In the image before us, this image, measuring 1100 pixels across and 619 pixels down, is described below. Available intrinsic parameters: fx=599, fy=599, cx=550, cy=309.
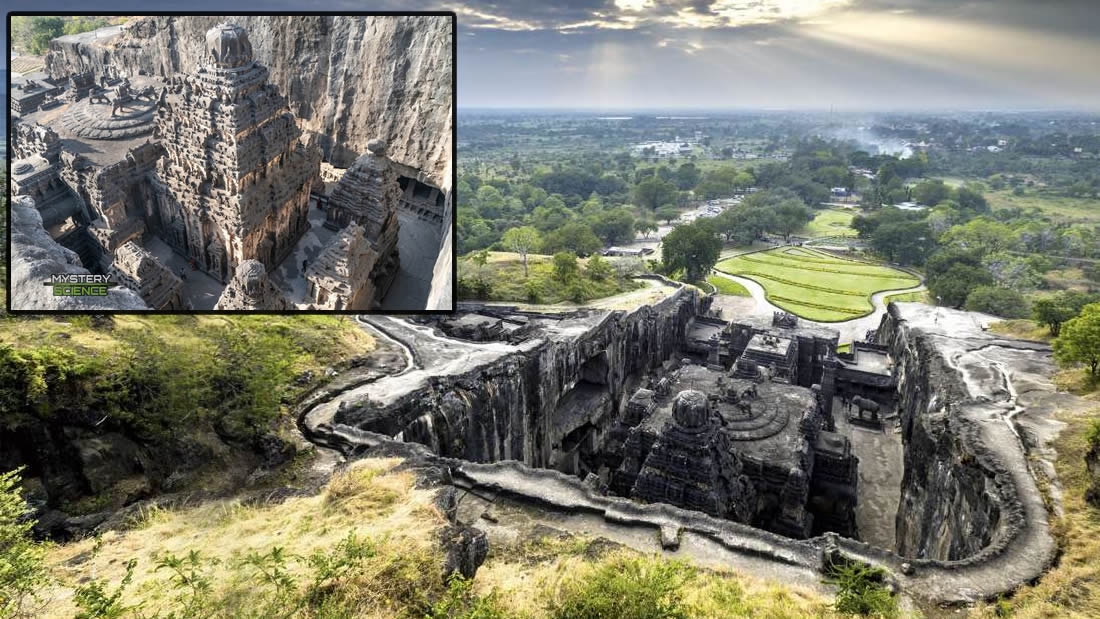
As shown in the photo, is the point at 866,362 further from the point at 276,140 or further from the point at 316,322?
the point at 276,140

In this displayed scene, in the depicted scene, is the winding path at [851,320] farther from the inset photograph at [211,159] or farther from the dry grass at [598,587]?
the inset photograph at [211,159]

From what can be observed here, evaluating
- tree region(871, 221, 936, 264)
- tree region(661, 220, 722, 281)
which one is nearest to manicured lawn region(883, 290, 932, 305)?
tree region(871, 221, 936, 264)

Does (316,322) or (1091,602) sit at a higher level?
(316,322)

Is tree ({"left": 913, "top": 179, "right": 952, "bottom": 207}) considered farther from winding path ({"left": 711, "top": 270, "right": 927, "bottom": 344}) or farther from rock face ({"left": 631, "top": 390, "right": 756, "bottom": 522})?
rock face ({"left": 631, "top": 390, "right": 756, "bottom": 522})

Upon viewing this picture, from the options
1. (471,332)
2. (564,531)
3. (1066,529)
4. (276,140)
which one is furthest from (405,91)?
(1066,529)

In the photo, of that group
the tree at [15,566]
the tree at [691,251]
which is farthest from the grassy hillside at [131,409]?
the tree at [691,251]

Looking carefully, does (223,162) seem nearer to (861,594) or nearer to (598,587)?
(598,587)

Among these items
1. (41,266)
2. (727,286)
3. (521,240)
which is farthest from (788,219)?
(41,266)
